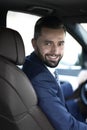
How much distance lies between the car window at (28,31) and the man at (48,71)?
19.4 inches

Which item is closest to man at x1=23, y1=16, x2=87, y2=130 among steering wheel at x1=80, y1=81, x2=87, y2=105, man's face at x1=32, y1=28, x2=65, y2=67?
man's face at x1=32, y1=28, x2=65, y2=67

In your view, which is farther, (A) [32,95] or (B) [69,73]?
(B) [69,73]

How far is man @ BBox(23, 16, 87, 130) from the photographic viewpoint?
2.34m

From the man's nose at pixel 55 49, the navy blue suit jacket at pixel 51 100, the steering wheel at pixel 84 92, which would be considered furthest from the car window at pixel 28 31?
the navy blue suit jacket at pixel 51 100

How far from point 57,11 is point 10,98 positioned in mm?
926

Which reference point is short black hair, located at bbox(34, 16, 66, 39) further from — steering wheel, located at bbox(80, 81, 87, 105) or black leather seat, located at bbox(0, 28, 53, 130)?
steering wheel, located at bbox(80, 81, 87, 105)

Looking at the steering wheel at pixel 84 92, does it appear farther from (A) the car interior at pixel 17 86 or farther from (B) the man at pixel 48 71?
(A) the car interior at pixel 17 86

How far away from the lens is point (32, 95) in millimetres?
2336

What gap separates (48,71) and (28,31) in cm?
134

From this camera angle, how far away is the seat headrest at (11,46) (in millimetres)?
2326

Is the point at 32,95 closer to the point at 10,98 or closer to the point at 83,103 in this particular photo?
the point at 10,98

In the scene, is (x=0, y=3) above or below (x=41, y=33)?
above

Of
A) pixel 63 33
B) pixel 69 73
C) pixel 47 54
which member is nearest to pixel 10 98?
pixel 47 54

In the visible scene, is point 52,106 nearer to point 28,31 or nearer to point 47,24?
point 47,24
